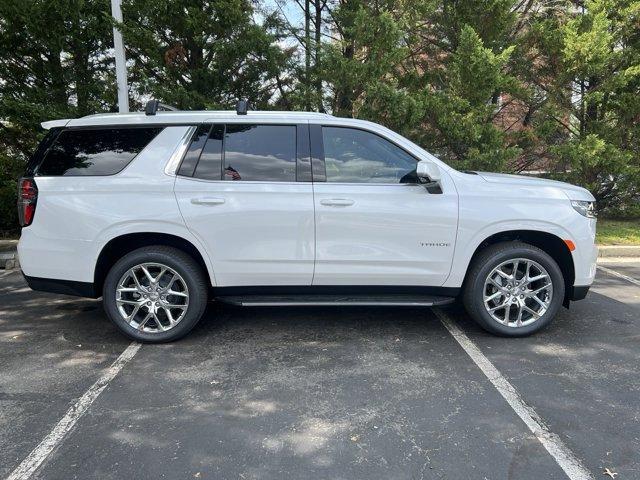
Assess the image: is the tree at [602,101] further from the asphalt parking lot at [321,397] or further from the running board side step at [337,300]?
the running board side step at [337,300]

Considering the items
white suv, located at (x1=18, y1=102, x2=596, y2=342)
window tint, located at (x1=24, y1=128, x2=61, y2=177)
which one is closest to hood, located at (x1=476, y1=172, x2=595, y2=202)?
white suv, located at (x1=18, y1=102, x2=596, y2=342)

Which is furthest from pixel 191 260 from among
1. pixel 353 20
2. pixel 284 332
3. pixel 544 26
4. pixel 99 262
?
pixel 544 26

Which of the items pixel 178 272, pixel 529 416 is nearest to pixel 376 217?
pixel 178 272

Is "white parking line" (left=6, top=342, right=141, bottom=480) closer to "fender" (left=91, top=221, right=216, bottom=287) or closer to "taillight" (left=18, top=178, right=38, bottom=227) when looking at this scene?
"fender" (left=91, top=221, right=216, bottom=287)

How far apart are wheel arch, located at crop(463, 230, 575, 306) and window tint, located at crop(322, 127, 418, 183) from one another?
919 millimetres

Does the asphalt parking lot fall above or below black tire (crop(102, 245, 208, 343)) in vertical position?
below

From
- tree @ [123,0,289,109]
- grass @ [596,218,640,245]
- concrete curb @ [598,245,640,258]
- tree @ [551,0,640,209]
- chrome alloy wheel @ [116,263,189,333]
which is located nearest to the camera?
chrome alloy wheel @ [116,263,189,333]

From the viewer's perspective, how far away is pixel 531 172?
398 inches

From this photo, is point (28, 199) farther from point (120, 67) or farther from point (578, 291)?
point (578, 291)

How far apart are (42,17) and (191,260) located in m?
5.84

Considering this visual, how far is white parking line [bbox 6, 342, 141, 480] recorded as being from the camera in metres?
2.65

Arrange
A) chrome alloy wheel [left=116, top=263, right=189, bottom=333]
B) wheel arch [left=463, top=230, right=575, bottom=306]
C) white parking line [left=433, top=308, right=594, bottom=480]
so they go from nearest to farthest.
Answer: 1. white parking line [left=433, top=308, right=594, bottom=480]
2. chrome alloy wheel [left=116, top=263, right=189, bottom=333]
3. wheel arch [left=463, top=230, right=575, bottom=306]

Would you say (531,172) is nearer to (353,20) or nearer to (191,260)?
(353,20)

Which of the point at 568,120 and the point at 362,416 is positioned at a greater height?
the point at 568,120
